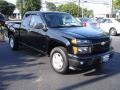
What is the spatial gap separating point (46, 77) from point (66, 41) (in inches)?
43.5

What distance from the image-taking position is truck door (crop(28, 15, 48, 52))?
29.9 ft

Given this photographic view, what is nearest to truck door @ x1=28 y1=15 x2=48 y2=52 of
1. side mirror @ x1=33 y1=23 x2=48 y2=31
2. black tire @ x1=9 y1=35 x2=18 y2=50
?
side mirror @ x1=33 y1=23 x2=48 y2=31

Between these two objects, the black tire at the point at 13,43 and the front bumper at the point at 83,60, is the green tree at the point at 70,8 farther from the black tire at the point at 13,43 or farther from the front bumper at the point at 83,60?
the front bumper at the point at 83,60

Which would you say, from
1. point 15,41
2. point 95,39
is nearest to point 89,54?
point 95,39

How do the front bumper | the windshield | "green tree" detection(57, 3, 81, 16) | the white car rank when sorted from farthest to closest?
1. "green tree" detection(57, 3, 81, 16)
2. the white car
3. the windshield
4. the front bumper

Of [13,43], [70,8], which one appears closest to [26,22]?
[13,43]

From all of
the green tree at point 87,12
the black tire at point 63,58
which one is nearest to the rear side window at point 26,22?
the black tire at point 63,58

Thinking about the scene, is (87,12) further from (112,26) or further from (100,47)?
(100,47)

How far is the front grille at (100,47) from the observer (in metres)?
8.05

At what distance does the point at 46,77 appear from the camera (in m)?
8.07

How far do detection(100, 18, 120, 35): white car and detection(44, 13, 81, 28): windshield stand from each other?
493 inches

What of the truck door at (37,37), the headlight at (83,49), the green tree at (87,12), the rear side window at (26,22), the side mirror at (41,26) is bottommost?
the headlight at (83,49)

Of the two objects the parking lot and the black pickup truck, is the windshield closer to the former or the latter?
the black pickup truck

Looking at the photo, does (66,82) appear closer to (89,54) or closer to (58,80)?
(58,80)
